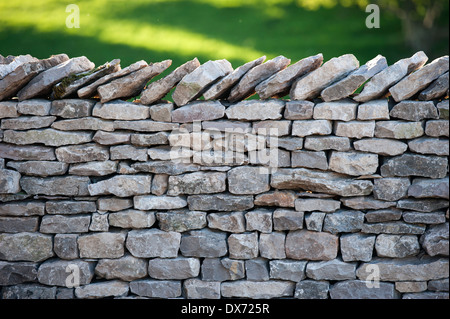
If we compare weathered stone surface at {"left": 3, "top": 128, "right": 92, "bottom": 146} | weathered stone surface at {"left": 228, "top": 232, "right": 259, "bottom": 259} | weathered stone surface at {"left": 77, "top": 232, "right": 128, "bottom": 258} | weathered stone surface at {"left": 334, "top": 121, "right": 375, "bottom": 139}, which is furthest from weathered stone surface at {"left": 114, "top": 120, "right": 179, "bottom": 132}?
weathered stone surface at {"left": 334, "top": 121, "right": 375, "bottom": 139}

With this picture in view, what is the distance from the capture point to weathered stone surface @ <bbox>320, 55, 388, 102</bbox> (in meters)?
2.93

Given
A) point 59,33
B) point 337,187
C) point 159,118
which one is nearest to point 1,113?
A: point 159,118

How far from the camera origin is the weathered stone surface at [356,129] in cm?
296

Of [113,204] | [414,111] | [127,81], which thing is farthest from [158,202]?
[414,111]

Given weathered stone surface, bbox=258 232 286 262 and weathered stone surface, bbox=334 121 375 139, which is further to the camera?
weathered stone surface, bbox=258 232 286 262

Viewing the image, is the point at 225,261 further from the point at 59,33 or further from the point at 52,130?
the point at 59,33

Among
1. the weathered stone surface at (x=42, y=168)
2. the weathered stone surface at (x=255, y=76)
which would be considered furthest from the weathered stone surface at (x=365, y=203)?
the weathered stone surface at (x=42, y=168)

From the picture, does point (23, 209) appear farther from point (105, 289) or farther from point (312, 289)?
point (312, 289)

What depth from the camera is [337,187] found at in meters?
3.00

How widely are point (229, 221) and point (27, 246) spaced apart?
1394 millimetres

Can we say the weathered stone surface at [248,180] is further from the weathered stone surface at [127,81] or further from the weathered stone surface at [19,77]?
the weathered stone surface at [19,77]

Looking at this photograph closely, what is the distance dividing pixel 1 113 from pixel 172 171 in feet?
4.07

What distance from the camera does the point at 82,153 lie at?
3.21m

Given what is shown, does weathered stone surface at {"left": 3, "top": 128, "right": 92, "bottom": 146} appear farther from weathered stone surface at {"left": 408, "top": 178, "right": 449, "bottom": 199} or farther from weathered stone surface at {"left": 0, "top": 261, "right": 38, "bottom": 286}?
weathered stone surface at {"left": 408, "top": 178, "right": 449, "bottom": 199}
